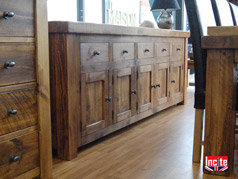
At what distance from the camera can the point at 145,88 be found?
2754 mm

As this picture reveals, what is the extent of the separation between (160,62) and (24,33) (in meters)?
1.74

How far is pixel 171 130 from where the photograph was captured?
8.42ft

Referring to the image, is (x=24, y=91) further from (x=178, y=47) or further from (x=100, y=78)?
(x=178, y=47)

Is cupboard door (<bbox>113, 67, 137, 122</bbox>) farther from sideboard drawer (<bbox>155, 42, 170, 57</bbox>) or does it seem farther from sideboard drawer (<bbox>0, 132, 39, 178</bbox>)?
sideboard drawer (<bbox>0, 132, 39, 178</bbox>)

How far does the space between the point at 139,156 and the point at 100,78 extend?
56 cm

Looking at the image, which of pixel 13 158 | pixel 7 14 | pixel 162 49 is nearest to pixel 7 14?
pixel 7 14

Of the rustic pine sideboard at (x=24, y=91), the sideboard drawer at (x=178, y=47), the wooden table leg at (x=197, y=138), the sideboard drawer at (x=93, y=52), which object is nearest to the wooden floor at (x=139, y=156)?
the wooden table leg at (x=197, y=138)

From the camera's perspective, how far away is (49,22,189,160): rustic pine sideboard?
6.15ft

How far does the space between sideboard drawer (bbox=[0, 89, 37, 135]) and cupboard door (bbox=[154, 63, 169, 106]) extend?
161cm

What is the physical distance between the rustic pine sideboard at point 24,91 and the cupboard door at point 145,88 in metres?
1.21

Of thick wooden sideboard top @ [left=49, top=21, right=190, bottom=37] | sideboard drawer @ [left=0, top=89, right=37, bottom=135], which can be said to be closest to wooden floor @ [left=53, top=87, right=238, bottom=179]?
sideboard drawer @ [left=0, top=89, right=37, bottom=135]

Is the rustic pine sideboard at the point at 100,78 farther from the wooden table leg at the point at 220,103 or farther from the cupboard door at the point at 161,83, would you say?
the wooden table leg at the point at 220,103

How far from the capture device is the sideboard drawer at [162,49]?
2.90 meters

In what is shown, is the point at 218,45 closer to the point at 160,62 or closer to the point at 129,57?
the point at 129,57
